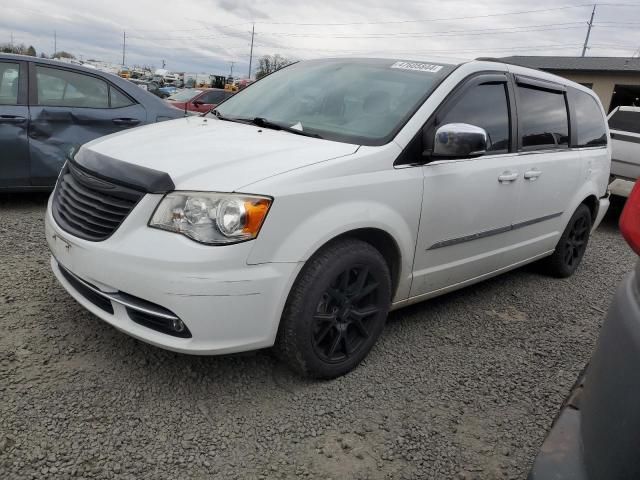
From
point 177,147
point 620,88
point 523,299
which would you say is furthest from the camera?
point 620,88

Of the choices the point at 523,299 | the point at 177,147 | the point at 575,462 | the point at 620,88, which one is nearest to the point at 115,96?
the point at 177,147

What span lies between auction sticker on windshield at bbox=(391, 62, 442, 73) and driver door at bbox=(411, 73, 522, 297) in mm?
208

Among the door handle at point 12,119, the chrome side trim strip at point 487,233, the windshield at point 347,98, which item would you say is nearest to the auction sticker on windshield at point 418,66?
the windshield at point 347,98

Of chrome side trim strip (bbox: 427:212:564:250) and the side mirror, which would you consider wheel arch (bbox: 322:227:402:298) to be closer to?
chrome side trim strip (bbox: 427:212:564:250)

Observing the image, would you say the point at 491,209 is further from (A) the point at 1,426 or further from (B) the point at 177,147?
(A) the point at 1,426

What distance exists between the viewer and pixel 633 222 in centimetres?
136

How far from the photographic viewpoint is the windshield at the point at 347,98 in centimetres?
297

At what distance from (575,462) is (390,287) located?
5.17 ft

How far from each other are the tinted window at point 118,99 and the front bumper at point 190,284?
11.8ft

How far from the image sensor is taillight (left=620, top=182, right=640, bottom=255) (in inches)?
52.8

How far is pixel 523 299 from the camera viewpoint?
432cm

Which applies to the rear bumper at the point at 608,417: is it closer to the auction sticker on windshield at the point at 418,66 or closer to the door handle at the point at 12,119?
the auction sticker on windshield at the point at 418,66

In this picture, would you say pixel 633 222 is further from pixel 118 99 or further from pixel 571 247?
pixel 118 99

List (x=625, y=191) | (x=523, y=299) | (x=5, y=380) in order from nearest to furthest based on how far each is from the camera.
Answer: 1. (x=5, y=380)
2. (x=523, y=299)
3. (x=625, y=191)
